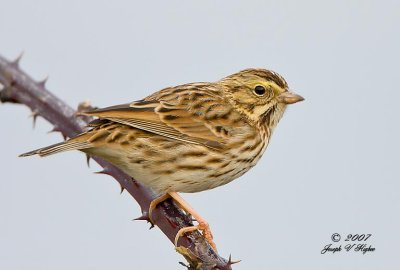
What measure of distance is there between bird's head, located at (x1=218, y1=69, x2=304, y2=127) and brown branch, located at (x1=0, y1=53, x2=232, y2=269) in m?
1.45

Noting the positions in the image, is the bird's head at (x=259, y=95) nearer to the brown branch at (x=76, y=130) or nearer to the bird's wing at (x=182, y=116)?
the bird's wing at (x=182, y=116)

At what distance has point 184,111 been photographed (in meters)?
4.26

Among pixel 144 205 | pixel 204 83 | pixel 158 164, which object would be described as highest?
pixel 204 83

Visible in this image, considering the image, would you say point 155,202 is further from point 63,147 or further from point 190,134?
point 190,134

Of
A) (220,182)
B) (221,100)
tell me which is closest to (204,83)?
(221,100)

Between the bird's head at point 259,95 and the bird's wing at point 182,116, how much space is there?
0.75 feet

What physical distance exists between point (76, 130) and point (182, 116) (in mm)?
952

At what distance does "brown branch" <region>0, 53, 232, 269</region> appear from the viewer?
8.32ft

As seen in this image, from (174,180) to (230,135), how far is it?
0.66 m

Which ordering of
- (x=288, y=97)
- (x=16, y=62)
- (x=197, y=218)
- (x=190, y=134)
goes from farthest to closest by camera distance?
(x=288, y=97) → (x=190, y=134) → (x=197, y=218) → (x=16, y=62)

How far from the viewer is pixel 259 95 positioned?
4.73 meters

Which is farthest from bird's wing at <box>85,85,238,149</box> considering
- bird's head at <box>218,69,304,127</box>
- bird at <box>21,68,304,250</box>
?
bird's head at <box>218,69,304,127</box>

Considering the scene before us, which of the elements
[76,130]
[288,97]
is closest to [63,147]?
[76,130]

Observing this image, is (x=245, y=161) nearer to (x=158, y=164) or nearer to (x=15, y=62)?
(x=158, y=164)
